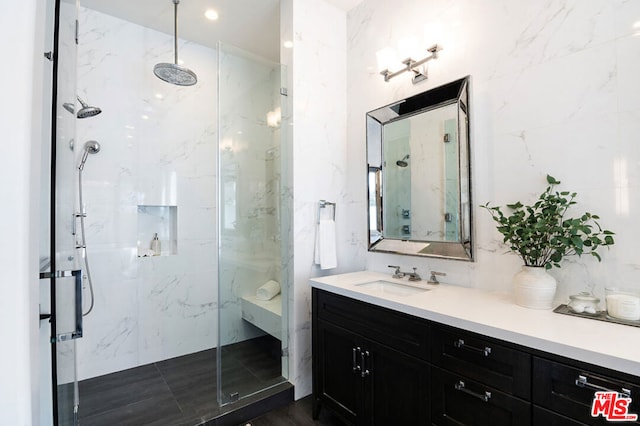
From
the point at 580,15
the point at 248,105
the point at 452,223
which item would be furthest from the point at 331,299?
the point at 580,15

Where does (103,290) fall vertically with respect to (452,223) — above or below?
below

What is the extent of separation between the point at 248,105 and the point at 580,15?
197 centimetres

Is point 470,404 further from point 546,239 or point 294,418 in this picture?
point 294,418

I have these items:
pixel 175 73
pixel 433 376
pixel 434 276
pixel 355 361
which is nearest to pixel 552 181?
pixel 434 276

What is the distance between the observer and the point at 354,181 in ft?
8.36

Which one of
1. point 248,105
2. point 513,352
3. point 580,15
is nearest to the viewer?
point 513,352

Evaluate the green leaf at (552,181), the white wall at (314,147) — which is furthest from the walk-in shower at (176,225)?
the green leaf at (552,181)

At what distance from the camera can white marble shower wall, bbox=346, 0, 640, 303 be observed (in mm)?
1271

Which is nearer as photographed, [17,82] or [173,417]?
[17,82]

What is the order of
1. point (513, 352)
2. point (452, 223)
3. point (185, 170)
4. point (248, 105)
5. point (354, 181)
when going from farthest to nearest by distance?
point (185, 170) → point (354, 181) → point (248, 105) → point (452, 223) → point (513, 352)

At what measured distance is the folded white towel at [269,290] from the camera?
96.0 inches

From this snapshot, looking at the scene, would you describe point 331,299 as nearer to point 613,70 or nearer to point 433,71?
point 433,71

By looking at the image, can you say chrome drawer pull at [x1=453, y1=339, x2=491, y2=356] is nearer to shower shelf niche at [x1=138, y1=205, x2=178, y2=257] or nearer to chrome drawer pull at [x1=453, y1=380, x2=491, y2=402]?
chrome drawer pull at [x1=453, y1=380, x2=491, y2=402]

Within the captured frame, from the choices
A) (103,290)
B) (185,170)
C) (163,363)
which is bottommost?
(163,363)
